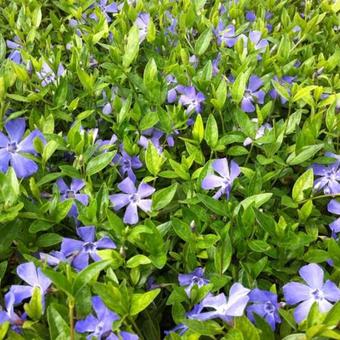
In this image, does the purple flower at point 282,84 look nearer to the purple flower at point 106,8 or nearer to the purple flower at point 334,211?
the purple flower at point 334,211

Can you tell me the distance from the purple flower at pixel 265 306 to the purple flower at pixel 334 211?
323mm

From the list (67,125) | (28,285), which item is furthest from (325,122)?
(28,285)

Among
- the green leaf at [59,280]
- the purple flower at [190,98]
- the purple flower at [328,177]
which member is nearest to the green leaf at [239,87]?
the purple flower at [190,98]

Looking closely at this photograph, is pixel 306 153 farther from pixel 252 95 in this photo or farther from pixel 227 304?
pixel 227 304

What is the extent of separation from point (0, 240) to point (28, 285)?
0.13 m

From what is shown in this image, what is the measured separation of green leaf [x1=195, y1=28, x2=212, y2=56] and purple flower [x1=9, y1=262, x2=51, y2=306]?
3.56 ft

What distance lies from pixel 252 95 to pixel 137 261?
0.78 m

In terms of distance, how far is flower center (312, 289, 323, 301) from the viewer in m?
1.30

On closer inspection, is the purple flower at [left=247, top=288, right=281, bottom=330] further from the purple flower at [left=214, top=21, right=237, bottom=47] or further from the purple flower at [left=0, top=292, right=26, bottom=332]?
the purple flower at [left=214, top=21, right=237, bottom=47]

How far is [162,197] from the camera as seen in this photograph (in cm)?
150

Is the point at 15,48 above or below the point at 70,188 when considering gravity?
above

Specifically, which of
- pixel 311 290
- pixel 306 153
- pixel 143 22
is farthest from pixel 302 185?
pixel 143 22

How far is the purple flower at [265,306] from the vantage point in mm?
1280

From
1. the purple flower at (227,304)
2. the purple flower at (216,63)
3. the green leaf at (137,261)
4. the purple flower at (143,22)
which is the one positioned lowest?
the purple flower at (227,304)
